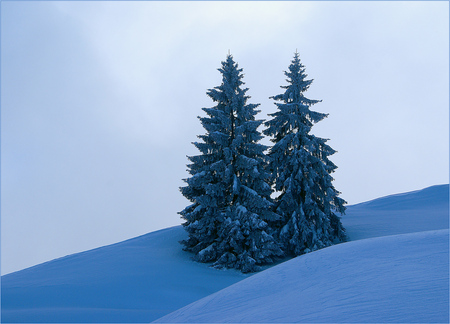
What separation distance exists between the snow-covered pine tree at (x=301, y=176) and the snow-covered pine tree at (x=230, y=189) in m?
1.21

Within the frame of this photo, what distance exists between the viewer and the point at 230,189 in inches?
757

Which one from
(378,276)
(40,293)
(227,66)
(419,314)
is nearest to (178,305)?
(40,293)

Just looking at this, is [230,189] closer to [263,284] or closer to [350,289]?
[263,284]

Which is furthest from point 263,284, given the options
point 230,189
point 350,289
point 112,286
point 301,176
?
point 301,176

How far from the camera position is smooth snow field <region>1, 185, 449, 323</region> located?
4586 mm

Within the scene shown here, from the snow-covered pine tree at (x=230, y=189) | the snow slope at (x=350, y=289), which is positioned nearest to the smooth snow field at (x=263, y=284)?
the snow slope at (x=350, y=289)

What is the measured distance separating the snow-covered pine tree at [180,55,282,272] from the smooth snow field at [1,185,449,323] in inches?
52.3

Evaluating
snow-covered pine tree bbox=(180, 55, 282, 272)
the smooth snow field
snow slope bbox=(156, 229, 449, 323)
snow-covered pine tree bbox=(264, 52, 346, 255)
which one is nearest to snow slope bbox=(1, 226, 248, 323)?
the smooth snow field

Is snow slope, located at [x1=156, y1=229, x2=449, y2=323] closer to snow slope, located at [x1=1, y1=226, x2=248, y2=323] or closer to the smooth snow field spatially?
the smooth snow field

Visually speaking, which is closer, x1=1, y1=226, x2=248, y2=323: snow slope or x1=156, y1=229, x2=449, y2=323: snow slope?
x1=156, y1=229, x2=449, y2=323: snow slope

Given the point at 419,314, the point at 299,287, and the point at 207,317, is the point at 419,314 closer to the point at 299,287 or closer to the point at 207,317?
the point at 299,287

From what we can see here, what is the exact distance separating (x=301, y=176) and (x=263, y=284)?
13.6 metres

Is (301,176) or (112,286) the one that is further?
(301,176)

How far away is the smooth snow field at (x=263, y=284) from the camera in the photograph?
4.59m
